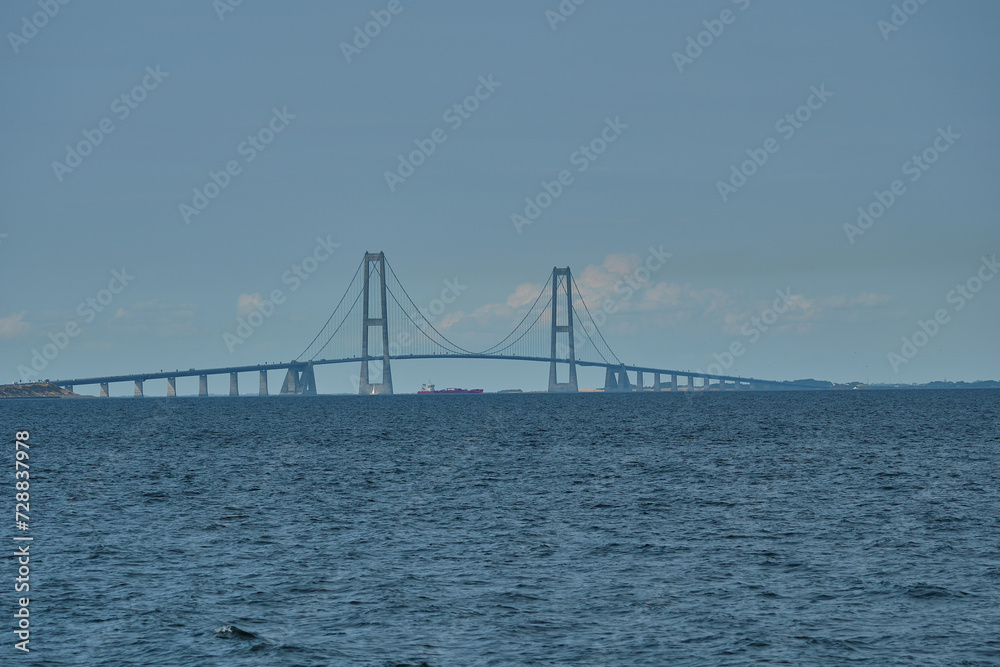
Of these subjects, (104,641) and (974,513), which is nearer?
(104,641)

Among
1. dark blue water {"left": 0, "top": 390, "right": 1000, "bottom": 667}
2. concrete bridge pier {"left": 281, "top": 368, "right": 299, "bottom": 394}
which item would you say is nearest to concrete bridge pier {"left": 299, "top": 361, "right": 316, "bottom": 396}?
concrete bridge pier {"left": 281, "top": 368, "right": 299, "bottom": 394}

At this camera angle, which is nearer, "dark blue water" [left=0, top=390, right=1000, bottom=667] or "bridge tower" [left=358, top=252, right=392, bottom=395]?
"dark blue water" [left=0, top=390, right=1000, bottom=667]

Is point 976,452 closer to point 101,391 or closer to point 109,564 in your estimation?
point 109,564

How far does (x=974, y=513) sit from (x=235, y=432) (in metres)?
52.5

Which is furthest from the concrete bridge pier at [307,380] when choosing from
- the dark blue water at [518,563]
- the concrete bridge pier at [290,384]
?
the dark blue water at [518,563]

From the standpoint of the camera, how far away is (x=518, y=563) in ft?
66.6

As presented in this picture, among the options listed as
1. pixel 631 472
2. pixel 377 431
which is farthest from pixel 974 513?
pixel 377 431

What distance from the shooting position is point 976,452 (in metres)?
45.5

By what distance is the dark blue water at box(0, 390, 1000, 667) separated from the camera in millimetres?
14867

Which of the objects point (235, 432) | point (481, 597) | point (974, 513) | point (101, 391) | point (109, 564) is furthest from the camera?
point (101, 391)

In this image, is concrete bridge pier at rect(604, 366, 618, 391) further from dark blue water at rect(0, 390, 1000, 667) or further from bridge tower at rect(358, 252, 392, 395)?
dark blue water at rect(0, 390, 1000, 667)

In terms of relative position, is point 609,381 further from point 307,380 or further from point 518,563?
point 518,563

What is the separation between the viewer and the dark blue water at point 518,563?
48.8 feet

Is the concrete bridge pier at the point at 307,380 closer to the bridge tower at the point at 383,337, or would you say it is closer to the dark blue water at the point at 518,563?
the bridge tower at the point at 383,337
